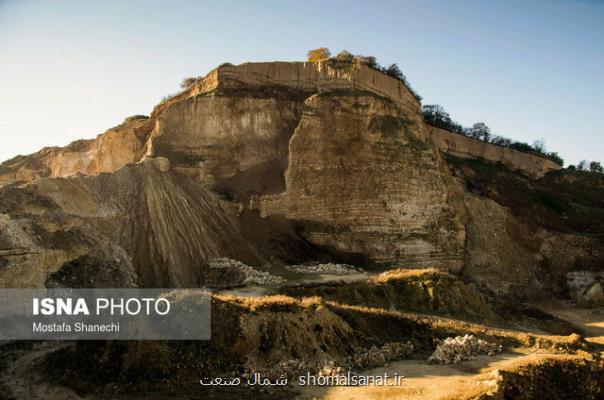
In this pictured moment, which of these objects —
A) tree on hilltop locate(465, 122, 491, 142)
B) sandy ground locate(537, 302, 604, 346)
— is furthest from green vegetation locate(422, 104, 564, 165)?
sandy ground locate(537, 302, 604, 346)

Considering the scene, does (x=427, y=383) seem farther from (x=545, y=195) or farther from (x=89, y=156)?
(x=545, y=195)

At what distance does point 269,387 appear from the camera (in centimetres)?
1442

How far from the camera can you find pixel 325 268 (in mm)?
29375

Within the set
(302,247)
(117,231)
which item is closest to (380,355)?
(117,231)

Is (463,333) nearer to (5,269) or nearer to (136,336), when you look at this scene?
(136,336)

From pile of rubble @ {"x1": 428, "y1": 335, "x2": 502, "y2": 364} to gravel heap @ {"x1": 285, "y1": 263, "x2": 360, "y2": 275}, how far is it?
9729mm

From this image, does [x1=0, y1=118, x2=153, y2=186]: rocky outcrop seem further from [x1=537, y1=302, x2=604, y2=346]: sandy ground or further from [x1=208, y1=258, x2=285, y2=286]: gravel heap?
[x1=537, y1=302, x2=604, y2=346]: sandy ground

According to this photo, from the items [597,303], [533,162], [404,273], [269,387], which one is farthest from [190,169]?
[533,162]
